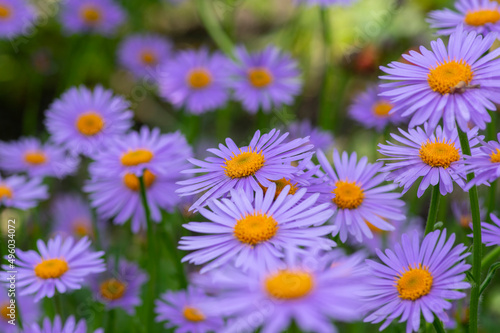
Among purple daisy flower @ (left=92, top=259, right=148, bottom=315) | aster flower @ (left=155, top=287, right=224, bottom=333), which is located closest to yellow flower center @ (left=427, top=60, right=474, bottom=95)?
aster flower @ (left=155, top=287, right=224, bottom=333)

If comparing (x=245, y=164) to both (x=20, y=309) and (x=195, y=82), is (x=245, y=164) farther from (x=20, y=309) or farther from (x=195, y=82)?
(x=195, y=82)

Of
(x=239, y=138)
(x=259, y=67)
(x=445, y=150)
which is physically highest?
(x=239, y=138)

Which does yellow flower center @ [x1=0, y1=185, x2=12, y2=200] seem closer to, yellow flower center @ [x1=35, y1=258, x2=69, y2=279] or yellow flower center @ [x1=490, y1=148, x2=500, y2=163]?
yellow flower center @ [x1=35, y1=258, x2=69, y2=279]

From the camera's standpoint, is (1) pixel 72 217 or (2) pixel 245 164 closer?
(2) pixel 245 164

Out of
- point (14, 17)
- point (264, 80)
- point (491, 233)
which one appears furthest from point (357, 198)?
point (14, 17)

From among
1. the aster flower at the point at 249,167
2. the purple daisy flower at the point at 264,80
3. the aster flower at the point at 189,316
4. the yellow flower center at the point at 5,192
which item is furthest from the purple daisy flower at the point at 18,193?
the purple daisy flower at the point at 264,80

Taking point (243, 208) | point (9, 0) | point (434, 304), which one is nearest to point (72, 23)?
point (9, 0)

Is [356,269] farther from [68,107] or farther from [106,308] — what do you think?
[68,107]
